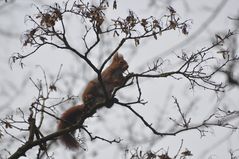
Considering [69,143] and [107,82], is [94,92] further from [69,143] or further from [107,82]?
[69,143]

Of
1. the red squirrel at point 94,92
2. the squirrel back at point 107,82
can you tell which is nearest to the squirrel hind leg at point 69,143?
the red squirrel at point 94,92

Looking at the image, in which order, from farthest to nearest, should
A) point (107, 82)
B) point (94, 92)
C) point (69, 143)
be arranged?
point (94, 92) < point (107, 82) < point (69, 143)

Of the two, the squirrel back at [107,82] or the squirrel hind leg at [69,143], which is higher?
the squirrel back at [107,82]

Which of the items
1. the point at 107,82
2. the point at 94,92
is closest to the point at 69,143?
the point at 94,92

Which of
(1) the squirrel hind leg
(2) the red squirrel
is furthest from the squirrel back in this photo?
(1) the squirrel hind leg

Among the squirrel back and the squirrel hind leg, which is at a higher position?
the squirrel back

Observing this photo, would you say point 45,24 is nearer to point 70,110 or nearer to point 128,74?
point 128,74

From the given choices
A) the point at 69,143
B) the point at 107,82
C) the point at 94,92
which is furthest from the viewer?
the point at 94,92

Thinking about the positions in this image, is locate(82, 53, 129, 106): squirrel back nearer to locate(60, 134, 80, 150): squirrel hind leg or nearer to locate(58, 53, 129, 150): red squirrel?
locate(58, 53, 129, 150): red squirrel

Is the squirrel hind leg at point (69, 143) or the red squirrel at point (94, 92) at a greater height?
the red squirrel at point (94, 92)

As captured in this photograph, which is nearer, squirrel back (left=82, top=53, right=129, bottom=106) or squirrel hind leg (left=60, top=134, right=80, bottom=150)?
squirrel hind leg (left=60, top=134, right=80, bottom=150)

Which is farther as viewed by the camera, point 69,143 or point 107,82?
point 107,82

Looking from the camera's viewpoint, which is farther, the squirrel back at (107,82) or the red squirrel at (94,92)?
the squirrel back at (107,82)

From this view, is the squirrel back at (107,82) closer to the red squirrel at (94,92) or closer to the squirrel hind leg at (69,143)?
the red squirrel at (94,92)
